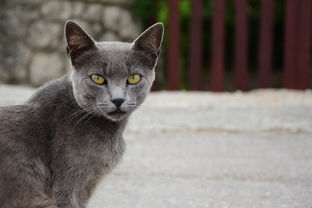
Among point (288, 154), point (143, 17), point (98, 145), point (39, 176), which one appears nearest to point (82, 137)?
point (98, 145)

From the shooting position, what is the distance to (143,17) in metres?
8.23

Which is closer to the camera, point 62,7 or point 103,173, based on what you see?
point 103,173

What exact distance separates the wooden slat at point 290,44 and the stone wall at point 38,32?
220 cm

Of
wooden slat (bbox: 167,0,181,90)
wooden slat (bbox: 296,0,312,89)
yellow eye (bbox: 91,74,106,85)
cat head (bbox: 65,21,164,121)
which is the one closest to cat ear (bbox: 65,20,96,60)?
cat head (bbox: 65,21,164,121)

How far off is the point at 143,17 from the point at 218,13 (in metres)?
1.24

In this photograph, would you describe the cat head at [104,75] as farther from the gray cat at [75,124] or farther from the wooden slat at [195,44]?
the wooden slat at [195,44]

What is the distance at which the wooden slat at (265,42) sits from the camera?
7.48 meters

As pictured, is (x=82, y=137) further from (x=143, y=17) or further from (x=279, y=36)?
(x=279, y=36)

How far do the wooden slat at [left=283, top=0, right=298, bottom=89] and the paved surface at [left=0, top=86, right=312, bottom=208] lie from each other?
0.37 m

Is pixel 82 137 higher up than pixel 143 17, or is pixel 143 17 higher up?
pixel 82 137

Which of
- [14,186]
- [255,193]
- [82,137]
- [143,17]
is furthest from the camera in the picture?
[143,17]

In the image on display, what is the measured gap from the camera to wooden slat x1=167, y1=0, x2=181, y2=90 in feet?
24.4

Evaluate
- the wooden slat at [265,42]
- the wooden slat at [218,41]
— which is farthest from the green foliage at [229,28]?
the wooden slat at [265,42]

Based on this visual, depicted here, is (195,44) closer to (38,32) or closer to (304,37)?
(304,37)
